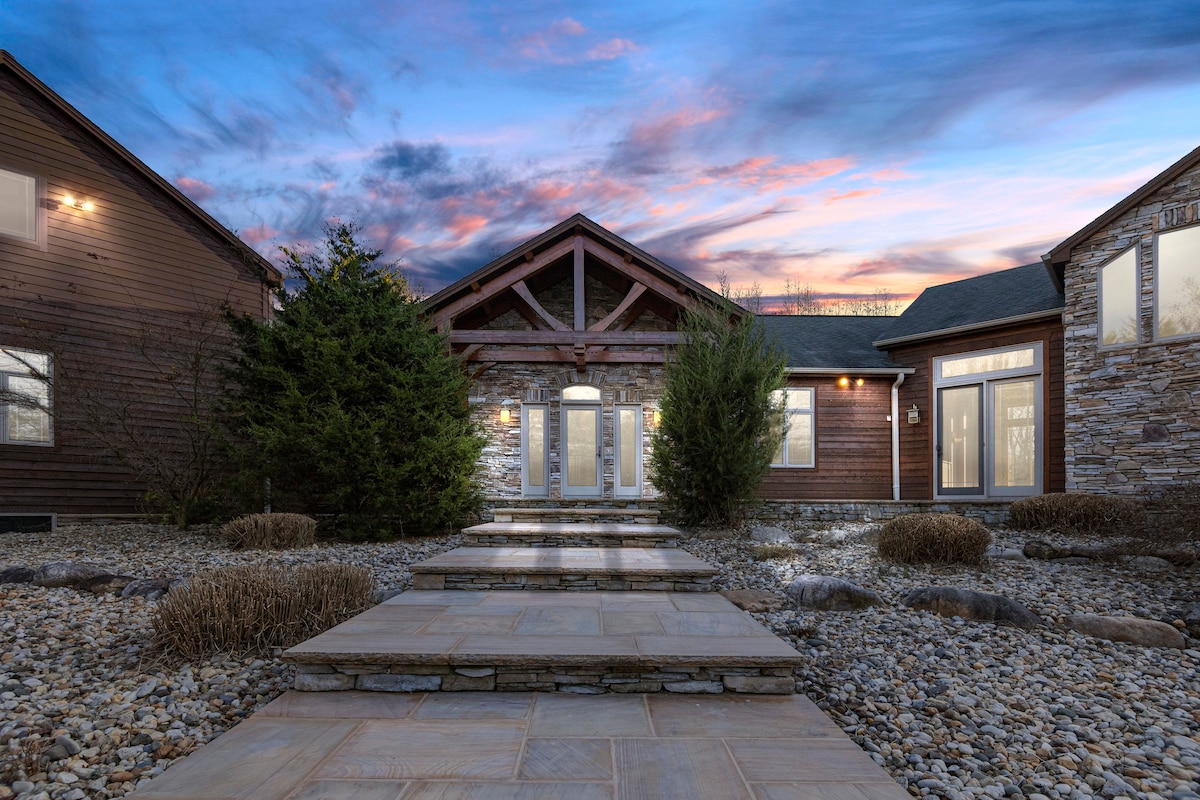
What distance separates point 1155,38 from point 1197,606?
8.46 m

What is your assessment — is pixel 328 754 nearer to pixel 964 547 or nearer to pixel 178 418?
pixel 964 547

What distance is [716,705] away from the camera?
2568 mm

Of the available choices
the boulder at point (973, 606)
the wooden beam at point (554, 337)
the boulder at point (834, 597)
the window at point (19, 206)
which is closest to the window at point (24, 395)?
the window at point (19, 206)

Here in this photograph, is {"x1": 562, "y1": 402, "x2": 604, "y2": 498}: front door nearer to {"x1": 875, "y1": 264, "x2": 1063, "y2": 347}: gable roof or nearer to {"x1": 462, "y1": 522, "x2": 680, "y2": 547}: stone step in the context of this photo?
{"x1": 462, "y1": 522, "x2": 680, "y2": 547}: stone step

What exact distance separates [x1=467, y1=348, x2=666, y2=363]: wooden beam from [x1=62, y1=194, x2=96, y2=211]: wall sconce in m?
6.31

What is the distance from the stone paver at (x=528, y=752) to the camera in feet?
5.96

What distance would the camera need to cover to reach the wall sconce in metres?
9.36

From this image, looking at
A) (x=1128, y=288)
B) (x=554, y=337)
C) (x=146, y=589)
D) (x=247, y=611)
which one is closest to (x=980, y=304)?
(x=1128, y=288)

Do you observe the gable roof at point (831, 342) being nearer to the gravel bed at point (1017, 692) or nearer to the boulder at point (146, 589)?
the gravel bed at point (1017, 692)

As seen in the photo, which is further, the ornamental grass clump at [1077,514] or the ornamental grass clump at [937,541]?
the ornamental grass clump at [1077,514]

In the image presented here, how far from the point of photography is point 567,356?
34.6 feet

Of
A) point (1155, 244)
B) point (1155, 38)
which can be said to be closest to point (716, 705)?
point (1155, 244)

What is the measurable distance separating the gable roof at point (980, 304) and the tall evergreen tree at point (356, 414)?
8.79m

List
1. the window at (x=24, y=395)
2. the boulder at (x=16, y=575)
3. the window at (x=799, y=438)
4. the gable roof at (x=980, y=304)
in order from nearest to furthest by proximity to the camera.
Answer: the boulder at (x=16, y=575) → the window at (x=24, y=395) → the gable roof at (x=980, y=304) → the window at (x=799, y=438)
